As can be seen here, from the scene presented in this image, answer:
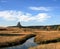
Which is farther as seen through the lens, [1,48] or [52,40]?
[52,40]

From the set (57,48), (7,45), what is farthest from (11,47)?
(57,48)

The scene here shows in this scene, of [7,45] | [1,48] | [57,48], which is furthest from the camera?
[7,45]

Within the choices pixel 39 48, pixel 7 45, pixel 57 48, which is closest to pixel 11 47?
pixel 7 45

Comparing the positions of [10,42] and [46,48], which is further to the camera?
[10,42]

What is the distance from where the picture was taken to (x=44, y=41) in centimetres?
5253

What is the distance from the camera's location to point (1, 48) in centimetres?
4241

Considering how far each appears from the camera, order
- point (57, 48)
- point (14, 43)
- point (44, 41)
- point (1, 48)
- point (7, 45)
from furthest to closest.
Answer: point (44, 41) < point (14, 43) < point (7, 45) < point (1, 48) < point (57, 48)

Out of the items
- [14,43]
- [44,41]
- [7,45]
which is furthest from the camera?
[44,41]

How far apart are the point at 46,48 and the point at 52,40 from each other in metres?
17.5

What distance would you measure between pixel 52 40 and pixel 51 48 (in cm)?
1781

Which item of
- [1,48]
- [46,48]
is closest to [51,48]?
[46,48]

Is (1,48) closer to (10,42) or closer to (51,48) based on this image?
(10,42)

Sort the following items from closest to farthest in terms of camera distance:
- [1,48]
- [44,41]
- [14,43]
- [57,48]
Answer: [57,48] < [1,48] < [14,43] < [44,41]

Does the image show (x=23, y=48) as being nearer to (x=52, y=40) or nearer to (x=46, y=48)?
(x=46, y=48)
